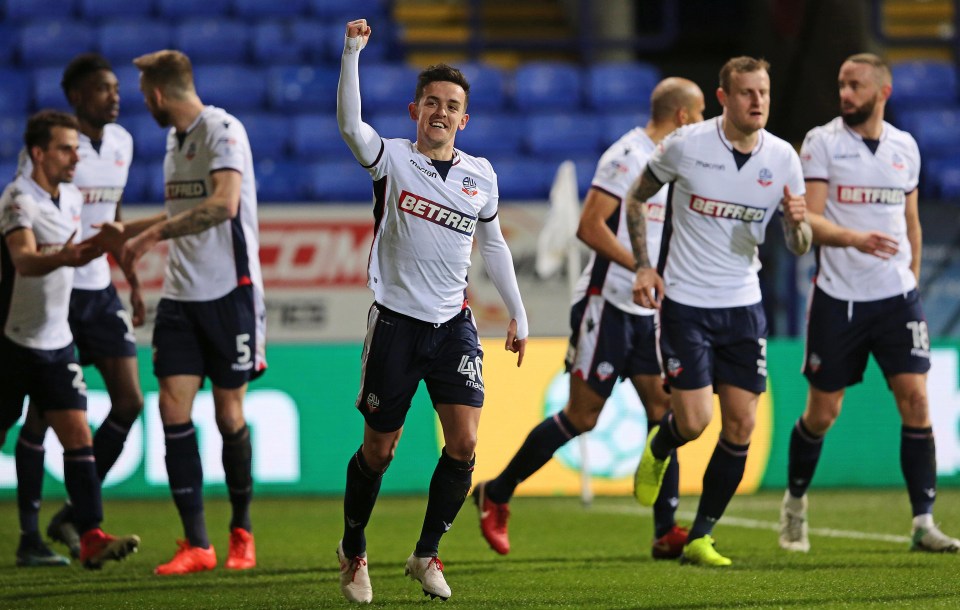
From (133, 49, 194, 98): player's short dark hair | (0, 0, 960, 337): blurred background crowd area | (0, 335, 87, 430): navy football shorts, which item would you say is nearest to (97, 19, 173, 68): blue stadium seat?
(0, 0, 960, 337): blurred background crowd area

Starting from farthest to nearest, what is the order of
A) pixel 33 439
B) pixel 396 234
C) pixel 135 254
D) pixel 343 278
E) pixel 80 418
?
pixel 343 278, pixel 33 439, pixel 80 418, pixel 135 254, pixel 396 234

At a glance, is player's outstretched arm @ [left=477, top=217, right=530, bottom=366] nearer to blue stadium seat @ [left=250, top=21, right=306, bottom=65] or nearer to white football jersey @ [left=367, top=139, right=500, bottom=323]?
white football jersey @ [left=367, top=139, right=500, bottom=323]

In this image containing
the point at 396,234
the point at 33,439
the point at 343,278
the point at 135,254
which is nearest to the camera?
the point at 396,234

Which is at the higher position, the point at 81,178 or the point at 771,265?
the point at 81,178

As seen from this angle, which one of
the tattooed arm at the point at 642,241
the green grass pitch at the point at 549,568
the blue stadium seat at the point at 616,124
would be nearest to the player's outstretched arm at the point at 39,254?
the green grass pitch at the point at 549,568

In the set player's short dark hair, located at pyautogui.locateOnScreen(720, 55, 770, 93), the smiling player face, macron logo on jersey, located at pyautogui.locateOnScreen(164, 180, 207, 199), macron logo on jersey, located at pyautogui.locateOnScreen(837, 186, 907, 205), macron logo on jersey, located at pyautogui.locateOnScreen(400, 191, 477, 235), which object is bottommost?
macron logo on jersey, located at pyautogui.locateOnScreen(837, 186, 907, 205)

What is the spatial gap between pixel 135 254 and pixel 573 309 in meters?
2.32

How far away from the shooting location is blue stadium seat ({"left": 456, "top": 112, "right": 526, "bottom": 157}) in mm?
14172

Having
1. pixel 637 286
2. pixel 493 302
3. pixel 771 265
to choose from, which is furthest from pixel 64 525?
pixel 771 265

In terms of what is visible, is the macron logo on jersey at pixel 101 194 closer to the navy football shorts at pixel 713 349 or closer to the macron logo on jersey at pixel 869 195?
the navy football shorts at pixel 713 349

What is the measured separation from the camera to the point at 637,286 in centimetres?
638

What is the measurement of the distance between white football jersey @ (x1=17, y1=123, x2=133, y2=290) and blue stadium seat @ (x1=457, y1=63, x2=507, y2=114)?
24.0 feet

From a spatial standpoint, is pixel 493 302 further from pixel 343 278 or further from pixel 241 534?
pixel 241 534

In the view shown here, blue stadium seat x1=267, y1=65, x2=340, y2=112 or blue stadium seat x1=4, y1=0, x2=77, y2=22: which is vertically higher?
blue stadium seat x1=4, y1=0, x2=77, y2=22
